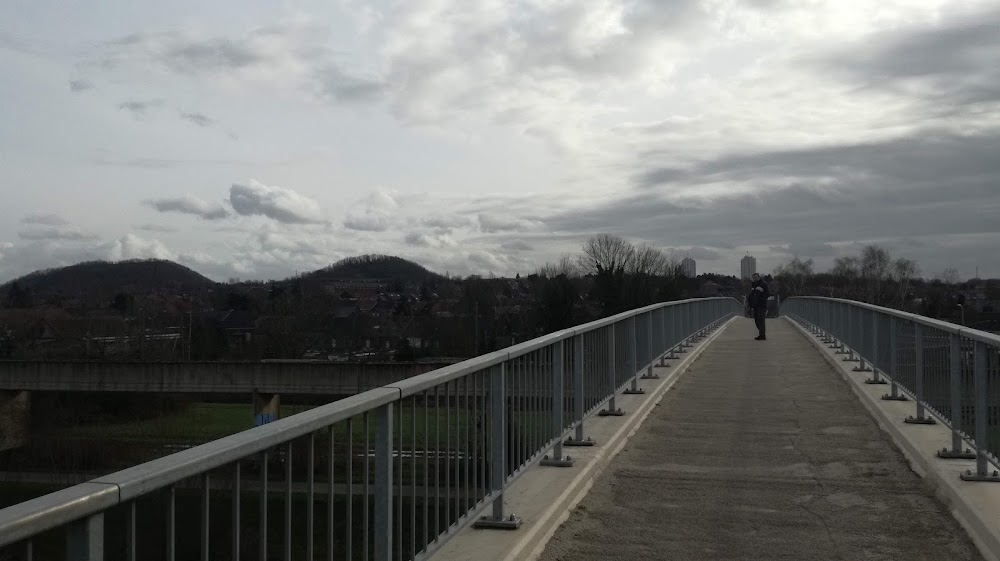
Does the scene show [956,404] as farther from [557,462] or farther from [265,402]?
[265,402]

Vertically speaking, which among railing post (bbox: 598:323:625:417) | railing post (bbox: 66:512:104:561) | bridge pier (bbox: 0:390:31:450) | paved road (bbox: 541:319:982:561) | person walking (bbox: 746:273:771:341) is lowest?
bridge pier (bbox: 0:390:31:450)

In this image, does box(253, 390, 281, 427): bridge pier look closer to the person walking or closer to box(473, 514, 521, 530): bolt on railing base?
the person walking

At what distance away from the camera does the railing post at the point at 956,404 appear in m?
6.95

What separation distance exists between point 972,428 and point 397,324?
83.6 meters

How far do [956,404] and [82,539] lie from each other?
267 inches

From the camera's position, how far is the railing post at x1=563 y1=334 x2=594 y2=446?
25.4ft

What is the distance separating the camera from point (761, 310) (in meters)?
22.4

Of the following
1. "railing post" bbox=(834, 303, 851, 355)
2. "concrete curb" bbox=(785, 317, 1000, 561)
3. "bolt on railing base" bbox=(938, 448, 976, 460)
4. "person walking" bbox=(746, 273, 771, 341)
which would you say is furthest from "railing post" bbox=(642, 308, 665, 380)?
"person walking" bbox=(746, 273, 771, 341)

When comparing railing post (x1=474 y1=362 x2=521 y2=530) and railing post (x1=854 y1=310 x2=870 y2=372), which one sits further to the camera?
railing post (x1=854 y1=310 x2=870 y2=372)

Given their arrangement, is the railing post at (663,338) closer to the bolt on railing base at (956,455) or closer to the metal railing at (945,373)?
the metal railing at (945,373)

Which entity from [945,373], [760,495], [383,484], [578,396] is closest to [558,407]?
[578,396]

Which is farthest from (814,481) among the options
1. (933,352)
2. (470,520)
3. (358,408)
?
(358,408)

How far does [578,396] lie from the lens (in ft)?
25.5

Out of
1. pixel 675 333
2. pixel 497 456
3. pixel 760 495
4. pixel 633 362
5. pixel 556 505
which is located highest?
pixel 675 333
